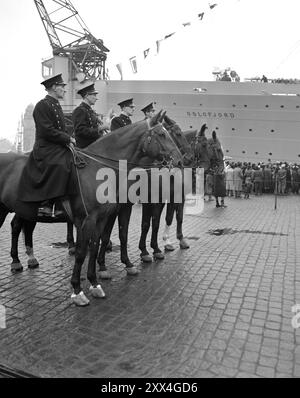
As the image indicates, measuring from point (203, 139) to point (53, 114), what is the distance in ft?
15.2

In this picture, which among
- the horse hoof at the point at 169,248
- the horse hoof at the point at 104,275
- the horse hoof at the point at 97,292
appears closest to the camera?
the horse hoof at the point at 97,292

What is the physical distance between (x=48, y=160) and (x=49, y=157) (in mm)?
41

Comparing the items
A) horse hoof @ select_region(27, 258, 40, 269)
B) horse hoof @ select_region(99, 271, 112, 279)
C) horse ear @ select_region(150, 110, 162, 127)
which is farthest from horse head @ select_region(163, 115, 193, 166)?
horse hoof @ select_region(27, 258, 40, 269)

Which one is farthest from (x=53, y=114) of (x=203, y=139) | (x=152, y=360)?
(x=203, y=139)

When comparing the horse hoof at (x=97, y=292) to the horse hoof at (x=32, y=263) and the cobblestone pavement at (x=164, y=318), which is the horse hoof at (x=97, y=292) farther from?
the horse hoof at (x=32, y=263)

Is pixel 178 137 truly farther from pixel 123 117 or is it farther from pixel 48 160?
pixel 48 160

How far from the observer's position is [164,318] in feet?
13.1

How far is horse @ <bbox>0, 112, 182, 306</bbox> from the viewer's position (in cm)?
441

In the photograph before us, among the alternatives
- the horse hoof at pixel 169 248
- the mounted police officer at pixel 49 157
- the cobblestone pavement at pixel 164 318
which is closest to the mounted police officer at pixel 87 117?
the mounted police officer at pixel 49 157

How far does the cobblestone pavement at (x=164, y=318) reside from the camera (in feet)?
10.0

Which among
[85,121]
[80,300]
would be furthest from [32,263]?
[85,121]

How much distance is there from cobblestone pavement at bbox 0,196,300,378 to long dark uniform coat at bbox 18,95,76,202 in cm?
132

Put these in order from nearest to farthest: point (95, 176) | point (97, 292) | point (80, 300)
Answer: point (80, 300), point (95, 176), point (97, 292)
